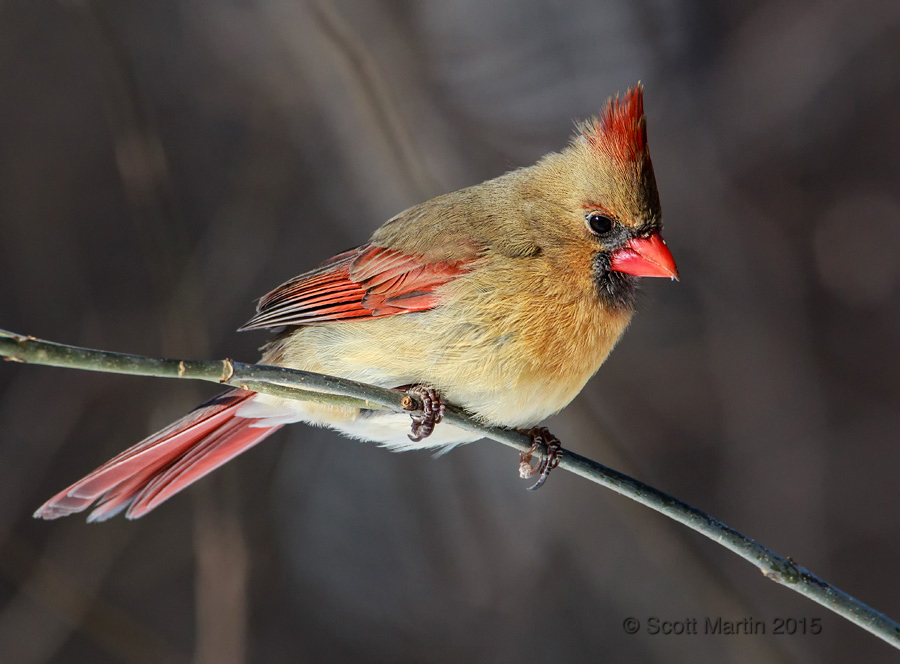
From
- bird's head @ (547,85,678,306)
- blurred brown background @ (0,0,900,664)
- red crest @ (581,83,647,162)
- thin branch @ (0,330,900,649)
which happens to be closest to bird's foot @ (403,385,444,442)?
thin branch @ (0,330,900,649)

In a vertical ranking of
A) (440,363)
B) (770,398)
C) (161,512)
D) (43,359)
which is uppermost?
(770,398)

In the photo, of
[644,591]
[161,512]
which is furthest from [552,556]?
[161,512]

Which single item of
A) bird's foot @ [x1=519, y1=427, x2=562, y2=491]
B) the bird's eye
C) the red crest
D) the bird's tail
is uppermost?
the red crest

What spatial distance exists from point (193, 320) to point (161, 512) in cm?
108

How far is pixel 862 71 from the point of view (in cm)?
444

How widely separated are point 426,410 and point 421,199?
173 centimetres

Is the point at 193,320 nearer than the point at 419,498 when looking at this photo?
Yes

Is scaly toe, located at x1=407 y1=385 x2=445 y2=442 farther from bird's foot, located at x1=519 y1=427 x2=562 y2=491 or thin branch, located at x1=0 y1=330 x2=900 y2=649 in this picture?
bird's foot, located at x1=519 y1=427 x2=562 y2=491

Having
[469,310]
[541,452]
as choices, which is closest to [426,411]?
[469,310]

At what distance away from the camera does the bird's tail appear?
2.54m

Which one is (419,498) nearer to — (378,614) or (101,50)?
(378,614)

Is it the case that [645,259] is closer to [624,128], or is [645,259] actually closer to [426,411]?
[624,128]

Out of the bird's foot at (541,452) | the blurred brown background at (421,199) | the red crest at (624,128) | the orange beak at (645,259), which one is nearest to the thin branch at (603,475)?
the bird's foot at (541,452)

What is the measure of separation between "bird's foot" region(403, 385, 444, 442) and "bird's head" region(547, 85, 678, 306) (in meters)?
0.51
